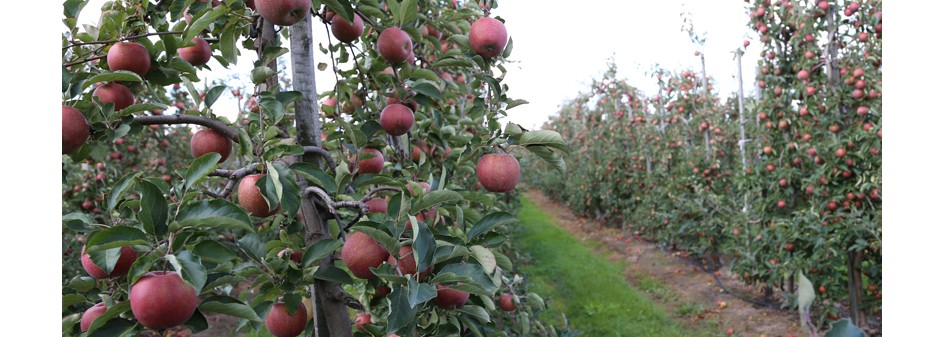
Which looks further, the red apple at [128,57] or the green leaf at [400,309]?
the red apple at [128,57]

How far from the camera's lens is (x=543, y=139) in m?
1.21

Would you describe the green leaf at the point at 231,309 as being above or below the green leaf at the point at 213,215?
below

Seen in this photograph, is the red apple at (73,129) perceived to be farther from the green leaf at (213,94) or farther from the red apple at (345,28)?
the red apple at (345,28)

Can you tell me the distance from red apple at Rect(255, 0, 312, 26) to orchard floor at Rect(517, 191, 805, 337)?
4.01 m

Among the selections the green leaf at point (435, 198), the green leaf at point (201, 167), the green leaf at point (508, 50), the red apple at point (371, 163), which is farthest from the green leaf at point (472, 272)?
the green leaf at point (508, 50)

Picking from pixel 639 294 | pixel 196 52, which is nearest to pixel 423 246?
pixel 196 52

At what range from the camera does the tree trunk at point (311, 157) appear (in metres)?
1.17

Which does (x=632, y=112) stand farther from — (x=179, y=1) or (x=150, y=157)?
(x=179, y=1)

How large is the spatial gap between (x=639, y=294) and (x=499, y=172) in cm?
494

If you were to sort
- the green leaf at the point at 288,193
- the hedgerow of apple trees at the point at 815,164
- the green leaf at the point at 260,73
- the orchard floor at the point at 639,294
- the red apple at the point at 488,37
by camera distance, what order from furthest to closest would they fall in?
the orchard floor at the point at 639,294 → the hedgerow of apple trees at the point at 815,164 → the red apple at the point at 488,37 → the green leaf at the point at 260,73 → the green leaf at the point at 288,193

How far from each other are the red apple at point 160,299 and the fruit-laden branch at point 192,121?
1.34ft

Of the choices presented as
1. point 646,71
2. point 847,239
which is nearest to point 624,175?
point 646,71

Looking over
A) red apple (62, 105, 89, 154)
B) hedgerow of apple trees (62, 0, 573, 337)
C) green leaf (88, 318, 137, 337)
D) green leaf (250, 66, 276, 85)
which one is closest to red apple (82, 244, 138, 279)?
hedgerow of apple trees (62, 0, 573, 337)

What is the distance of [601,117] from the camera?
10984 mm
